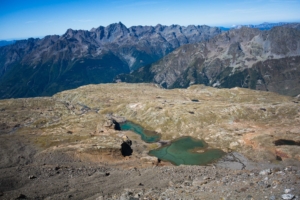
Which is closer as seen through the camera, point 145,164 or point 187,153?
point 145,164

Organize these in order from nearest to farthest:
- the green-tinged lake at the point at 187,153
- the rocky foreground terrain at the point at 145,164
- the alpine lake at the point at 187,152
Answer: the rocky foreground terrain at the point at 145,164 → the green-tinged lake at the point at 187,153 → the alpine lake at the point at 187,152

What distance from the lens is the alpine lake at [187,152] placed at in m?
142

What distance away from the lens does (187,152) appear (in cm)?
15462

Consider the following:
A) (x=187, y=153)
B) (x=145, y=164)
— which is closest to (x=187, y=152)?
(x=187, y=153)

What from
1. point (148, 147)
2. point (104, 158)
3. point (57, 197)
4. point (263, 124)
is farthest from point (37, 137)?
point (263, 124)

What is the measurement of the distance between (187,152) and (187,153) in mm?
1912

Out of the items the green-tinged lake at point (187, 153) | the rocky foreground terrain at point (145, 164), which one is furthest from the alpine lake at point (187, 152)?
the rocky foreground terrain at point (145, 164)

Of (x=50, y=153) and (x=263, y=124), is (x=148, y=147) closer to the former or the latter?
(x=50, y=153)

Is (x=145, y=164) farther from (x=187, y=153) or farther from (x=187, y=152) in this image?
(x=187, y=152)

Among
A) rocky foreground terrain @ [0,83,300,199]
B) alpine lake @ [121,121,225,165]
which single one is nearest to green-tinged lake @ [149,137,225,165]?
alpine lake @ [121,121,225,165]

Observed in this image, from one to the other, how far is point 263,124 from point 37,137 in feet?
540

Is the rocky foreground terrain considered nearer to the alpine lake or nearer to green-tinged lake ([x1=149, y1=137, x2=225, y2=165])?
the alpine lake

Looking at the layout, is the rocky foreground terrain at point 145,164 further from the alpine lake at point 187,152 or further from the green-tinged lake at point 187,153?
the green-tinged lake at point 187,153

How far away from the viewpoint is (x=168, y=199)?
49.0 m
